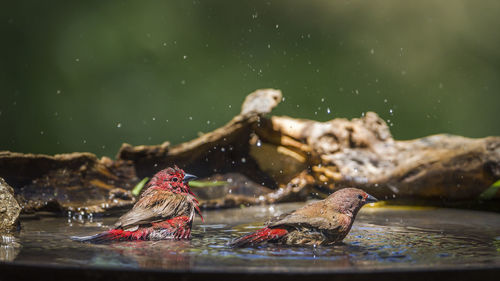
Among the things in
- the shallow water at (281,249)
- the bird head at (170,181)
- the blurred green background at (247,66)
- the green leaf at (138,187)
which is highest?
the blurred green background at (247,66)

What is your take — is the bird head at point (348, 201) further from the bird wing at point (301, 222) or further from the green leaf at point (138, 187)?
the green leaf at point (138, 187)

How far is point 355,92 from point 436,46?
1.54m

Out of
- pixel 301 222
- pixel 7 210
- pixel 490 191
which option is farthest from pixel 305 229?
pixel 490 191

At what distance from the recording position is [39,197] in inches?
195

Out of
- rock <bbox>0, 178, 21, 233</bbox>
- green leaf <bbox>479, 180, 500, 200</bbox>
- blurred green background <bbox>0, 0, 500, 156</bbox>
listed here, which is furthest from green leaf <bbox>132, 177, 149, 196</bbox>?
green leaf <bbox>479, 180, 500, 200</bbox>

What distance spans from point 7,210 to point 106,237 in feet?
3.12

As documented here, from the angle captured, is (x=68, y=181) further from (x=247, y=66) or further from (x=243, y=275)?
(x=247, y=66)

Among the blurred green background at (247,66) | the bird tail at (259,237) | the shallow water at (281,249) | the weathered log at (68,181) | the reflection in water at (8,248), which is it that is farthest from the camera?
the blurred green background at (247,66)

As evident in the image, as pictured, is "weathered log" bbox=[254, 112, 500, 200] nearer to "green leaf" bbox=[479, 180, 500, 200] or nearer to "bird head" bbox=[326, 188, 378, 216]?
"green leaf" bbox=[479, 180, 500, 200]

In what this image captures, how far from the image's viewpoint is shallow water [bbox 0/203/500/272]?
7.43 feet

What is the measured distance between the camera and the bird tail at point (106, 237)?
304 cm

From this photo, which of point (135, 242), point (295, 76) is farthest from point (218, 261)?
point (295, 76)

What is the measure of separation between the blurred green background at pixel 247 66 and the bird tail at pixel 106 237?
4767 mm

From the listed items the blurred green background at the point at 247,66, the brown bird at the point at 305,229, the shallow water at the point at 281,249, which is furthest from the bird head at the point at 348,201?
the blurred green background at the point at 247,66
